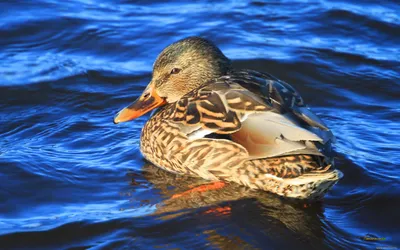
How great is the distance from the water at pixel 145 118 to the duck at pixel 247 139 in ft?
0.64

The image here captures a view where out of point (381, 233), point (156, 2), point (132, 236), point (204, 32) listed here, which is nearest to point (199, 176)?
point (132, 236)

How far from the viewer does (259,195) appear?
6.27 m

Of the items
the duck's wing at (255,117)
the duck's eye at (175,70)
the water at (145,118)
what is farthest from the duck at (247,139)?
the duck's eye at (175,70)

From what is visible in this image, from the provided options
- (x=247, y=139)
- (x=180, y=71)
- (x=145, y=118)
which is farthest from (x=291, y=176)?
(x=145, y=118)

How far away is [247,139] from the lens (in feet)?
19.5

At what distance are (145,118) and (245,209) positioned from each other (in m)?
2.48

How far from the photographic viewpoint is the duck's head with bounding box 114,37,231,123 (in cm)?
727

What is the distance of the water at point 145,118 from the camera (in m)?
5.79

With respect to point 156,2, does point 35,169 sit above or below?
below

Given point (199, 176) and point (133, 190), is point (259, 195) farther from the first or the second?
point (133, 190)

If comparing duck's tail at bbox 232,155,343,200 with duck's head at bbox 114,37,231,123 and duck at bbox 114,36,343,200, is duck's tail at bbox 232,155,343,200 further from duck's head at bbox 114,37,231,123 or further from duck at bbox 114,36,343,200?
duck's head at bbox 114,37,231,123

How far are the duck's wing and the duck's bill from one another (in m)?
0.75

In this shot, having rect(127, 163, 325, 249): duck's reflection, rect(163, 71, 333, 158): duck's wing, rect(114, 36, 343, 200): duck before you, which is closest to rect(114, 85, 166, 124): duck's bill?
rect(114, 36, 343, 200): duck

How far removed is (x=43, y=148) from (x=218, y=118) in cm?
208
